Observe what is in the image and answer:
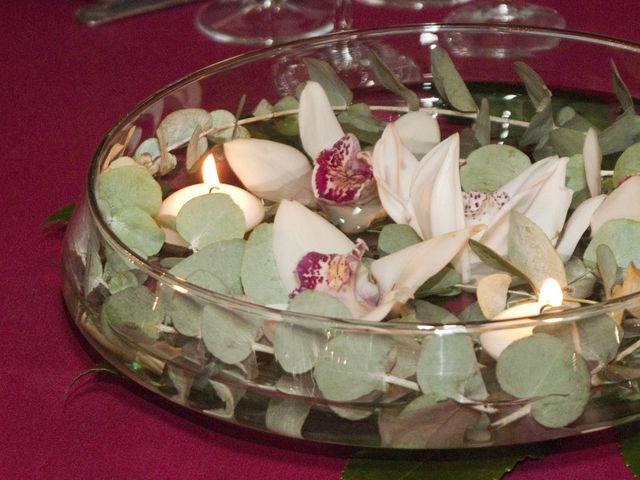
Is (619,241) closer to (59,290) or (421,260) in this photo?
(421,260)

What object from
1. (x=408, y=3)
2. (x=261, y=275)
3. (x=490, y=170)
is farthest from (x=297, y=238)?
(x=408, y=3)

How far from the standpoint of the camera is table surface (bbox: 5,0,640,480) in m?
0.45

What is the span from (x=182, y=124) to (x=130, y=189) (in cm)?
8

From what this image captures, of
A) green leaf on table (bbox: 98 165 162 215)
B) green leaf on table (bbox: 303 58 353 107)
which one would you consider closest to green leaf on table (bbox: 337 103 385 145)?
green leaf on table (bbox: 303 58 353 107)

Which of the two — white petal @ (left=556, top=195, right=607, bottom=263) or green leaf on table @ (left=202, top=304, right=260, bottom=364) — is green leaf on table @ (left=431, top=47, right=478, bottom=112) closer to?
white petal @ (left=556, top=195, right=607, bottom=263)

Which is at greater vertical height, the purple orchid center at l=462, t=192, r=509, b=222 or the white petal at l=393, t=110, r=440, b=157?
the purple orchid center at l=462, t=192, r=509, b=222

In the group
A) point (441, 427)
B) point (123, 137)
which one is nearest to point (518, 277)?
point (441, 427)

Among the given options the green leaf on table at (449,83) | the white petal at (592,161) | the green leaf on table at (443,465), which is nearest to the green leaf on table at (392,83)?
the green leaf on table at (449,83)

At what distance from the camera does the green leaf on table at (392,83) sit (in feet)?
1.90

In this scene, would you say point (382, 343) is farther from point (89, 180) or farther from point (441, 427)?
point (89, 180)

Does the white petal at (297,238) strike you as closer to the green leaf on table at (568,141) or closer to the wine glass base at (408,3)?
the green leaf on table at (568,141)

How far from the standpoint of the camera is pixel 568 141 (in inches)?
21.4

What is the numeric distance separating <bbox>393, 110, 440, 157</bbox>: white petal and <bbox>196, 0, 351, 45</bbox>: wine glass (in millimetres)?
310

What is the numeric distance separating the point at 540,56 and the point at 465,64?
0.14 ft
